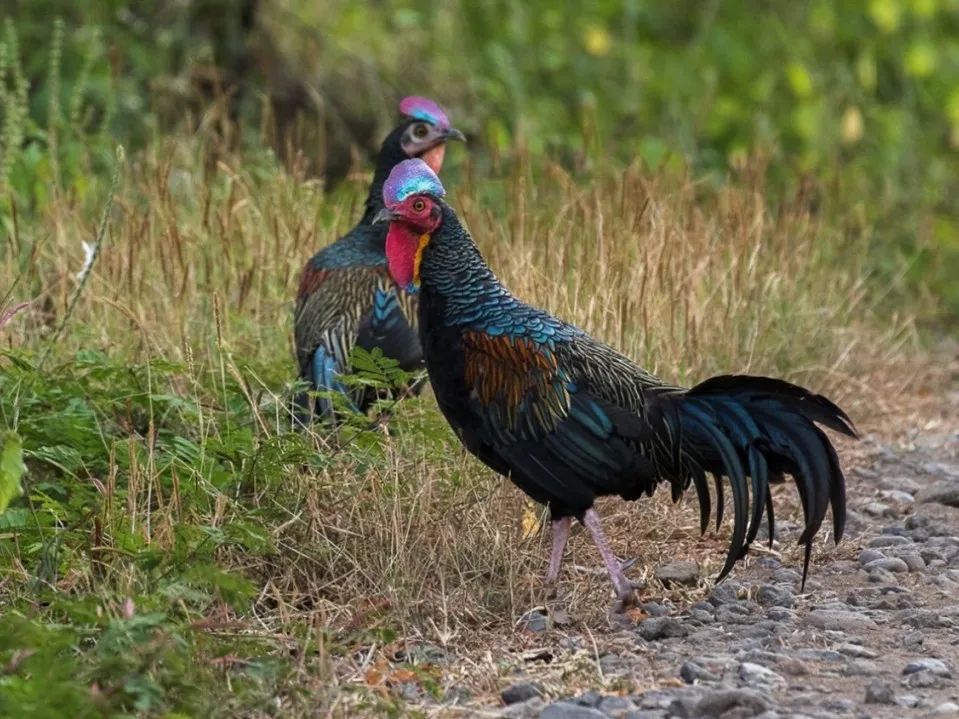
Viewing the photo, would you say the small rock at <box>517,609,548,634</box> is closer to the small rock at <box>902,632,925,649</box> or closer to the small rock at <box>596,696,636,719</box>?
the small rock at <box>596,696,636,719</box>

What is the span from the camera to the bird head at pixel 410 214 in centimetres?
552

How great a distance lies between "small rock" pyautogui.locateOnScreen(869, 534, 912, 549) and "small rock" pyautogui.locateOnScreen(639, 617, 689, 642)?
1.23 m

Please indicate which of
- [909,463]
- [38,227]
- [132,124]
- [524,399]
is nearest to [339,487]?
[524,399]

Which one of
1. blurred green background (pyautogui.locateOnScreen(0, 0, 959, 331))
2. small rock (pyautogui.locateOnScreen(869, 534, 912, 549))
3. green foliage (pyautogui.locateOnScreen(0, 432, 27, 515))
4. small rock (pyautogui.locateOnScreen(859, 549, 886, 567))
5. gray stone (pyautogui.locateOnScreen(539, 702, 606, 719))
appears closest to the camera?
green foliage (pyautogui.locateOnScreen(0, 432, 27, 515))

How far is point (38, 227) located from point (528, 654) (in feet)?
14.8

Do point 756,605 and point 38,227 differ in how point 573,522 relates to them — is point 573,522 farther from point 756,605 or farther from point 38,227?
point 38,227

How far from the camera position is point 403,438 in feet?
18.9

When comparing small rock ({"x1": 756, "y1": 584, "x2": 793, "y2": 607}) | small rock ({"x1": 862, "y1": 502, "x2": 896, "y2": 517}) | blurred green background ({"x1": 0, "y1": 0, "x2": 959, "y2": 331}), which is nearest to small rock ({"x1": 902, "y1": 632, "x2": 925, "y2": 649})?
small rock ({"x1": 756, "y1": 584, "x2": 793, "y2": 607})

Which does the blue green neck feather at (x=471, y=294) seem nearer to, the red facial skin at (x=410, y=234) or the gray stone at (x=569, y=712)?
the red facial skin at (x=410, y=234)

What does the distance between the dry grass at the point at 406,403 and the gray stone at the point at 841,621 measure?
536 mm

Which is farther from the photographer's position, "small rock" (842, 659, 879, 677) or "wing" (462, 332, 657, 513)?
"wing" (462, 332, 657, 513)

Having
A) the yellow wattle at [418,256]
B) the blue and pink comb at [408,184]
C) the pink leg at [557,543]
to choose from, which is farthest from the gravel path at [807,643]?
the blue and pink comb at [408,184]

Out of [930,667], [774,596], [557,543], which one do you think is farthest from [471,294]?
[930,667]

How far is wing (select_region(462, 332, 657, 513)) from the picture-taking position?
5.28 meters
